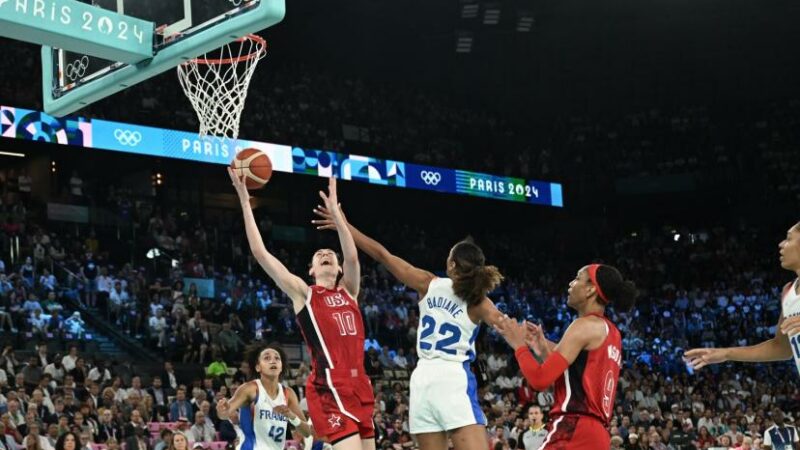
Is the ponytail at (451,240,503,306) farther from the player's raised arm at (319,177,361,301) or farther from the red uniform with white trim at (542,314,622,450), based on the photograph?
the red uniform with white trim at (542,314,622,450)

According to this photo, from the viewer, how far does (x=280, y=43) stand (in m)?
30.4

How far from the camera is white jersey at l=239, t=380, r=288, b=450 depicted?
7879 millimetres

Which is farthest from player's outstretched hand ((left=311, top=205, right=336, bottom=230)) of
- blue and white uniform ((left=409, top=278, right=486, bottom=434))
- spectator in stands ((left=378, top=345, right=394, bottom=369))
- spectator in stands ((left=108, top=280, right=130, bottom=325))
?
spectator in stands ((left=378, top=345, right=394, bottom=369))

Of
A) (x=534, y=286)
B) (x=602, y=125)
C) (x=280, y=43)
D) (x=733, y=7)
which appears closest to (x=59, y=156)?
(x=280, y=43)

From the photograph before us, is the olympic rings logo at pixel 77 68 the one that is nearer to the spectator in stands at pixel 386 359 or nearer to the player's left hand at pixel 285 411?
the player's left hand at pixel 285 411

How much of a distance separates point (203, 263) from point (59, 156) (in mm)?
5113

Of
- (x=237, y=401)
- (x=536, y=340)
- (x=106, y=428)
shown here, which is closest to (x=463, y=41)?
(x=106, y=428)

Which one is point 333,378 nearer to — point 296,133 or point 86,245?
point 86,245

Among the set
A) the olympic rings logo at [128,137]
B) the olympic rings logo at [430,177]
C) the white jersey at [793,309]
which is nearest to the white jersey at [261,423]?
the white jersey at [793,309]

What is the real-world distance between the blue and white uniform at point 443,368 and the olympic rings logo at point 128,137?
16.6 metres

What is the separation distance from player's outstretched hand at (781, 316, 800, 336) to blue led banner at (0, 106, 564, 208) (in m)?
12.9

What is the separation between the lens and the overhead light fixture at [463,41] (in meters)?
29.8

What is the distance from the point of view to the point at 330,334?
254 inches

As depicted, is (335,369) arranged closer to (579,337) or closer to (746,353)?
(579,337)
